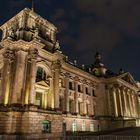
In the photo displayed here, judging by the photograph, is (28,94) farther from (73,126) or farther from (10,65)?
(73,126)

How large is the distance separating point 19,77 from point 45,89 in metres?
6.07

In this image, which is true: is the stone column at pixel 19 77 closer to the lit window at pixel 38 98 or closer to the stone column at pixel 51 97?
the lit window at pixel 38 98

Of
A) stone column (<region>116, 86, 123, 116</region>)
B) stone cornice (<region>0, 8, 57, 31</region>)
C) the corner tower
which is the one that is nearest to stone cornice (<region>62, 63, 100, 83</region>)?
the corner tower

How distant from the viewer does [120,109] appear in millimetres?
58750

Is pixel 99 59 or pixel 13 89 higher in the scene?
pixel 99 59

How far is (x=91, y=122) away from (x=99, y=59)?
24287mm

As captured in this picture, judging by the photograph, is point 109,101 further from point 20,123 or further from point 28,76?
point 20,123

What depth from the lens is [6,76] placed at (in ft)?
112

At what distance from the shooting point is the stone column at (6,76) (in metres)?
32.5

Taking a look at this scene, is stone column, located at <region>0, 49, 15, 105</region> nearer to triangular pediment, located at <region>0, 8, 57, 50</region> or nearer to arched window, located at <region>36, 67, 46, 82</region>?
triangular pediment, located at <region>0, 8, 57, 50</region>

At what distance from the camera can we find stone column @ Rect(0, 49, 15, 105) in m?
32.5

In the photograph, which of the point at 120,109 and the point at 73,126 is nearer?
the point at 73,126

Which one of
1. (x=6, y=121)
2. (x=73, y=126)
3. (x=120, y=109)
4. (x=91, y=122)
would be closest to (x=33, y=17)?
(x=6, y=121)

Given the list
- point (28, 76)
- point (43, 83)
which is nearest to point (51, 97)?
point (43, 83)
